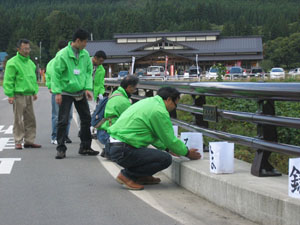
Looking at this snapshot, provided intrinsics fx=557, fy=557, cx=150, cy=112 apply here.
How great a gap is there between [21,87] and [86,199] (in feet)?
16.8

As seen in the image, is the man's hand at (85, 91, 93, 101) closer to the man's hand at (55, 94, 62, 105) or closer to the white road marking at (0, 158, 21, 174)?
the man's hand at (55, 94, 62, 105)

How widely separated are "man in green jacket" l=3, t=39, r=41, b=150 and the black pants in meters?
1.57

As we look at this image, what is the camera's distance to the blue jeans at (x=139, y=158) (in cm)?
656

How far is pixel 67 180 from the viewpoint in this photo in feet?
23.9

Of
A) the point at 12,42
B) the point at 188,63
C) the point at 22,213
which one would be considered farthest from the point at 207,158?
the point at 12,42

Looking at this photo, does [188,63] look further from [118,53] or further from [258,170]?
[258,170]

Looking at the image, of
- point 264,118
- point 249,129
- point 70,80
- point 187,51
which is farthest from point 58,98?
point 187,51

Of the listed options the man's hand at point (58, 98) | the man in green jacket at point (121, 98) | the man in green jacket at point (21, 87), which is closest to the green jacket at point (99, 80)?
the man in green jacket at point (21, 87)

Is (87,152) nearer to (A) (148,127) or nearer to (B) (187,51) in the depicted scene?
(A) (148,127)

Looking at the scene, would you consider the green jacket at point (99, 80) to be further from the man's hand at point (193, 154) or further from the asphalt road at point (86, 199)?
the man's hand at point (193, 154)

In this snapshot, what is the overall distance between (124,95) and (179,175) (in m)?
2.01

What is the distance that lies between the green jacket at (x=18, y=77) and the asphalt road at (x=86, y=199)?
2.03 m

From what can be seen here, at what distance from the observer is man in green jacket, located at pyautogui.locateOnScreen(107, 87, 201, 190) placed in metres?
6.38

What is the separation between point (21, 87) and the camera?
34.9 feet
